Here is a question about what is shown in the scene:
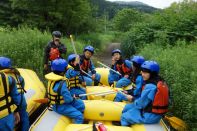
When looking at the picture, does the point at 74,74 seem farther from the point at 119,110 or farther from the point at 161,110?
the point at 161,110

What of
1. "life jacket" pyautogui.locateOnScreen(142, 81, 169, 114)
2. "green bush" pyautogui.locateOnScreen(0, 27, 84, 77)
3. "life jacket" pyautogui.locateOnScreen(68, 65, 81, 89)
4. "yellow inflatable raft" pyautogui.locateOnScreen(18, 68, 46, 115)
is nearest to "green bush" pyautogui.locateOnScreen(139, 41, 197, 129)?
"life jacket" pyautogui.locateOnScreen(142, 81, 169, 114)

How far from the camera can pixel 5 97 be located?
4969 mm

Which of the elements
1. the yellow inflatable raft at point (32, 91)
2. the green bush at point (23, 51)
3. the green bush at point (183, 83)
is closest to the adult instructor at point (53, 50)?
the yellow inflatable raft at point (32, 91)

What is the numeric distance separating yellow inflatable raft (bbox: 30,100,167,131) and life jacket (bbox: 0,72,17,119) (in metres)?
0.64

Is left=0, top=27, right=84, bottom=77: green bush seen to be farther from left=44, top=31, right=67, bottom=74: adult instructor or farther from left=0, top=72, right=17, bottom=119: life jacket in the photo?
left=0, top=72, right=17, bottom=119: life jacket

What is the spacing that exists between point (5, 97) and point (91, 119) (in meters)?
2.10

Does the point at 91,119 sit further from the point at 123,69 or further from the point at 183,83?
the point at 123,69

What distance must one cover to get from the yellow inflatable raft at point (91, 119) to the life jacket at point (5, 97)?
2.12 ft

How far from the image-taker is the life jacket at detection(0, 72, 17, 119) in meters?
4.85

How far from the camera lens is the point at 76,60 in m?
7.61

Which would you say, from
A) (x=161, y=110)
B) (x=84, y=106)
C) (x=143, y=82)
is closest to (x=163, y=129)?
(x=161, y=110)

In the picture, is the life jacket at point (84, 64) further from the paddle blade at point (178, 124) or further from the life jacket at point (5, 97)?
the life jacket at point (5, 97)

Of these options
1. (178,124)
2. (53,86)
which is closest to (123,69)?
(178,124)

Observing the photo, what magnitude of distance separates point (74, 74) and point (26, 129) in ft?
5.66
